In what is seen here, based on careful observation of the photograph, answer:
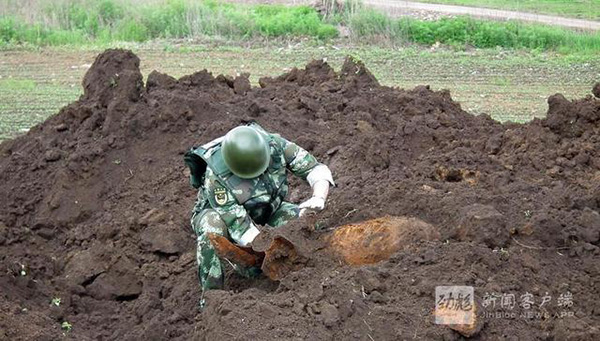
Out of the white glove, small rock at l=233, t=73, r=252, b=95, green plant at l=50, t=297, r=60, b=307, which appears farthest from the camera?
small rock at l=233, t=73, r=252, b=95

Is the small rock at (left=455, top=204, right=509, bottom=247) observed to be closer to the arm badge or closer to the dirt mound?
the dirt mound

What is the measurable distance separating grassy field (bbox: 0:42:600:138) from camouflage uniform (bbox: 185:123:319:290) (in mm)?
7434

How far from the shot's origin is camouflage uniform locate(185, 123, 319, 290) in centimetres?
727

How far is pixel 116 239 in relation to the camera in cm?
887

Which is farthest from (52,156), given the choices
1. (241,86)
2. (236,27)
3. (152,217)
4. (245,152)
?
(236,27)

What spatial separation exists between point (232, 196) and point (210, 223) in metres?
0.28

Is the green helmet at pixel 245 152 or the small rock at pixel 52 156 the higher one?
the green helmet at pixel 245 152

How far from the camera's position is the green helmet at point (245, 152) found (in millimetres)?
7090

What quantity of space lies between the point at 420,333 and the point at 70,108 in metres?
6.42

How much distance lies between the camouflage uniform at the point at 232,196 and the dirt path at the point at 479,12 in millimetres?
14418

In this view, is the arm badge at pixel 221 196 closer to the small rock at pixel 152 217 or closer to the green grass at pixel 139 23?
the small rock at pixel 152 217

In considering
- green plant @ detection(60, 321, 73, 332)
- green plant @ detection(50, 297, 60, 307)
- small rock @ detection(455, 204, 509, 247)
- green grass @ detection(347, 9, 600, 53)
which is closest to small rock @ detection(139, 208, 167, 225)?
green plant @ detection(50, 297, 60, 307)

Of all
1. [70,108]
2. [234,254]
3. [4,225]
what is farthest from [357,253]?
[70,108]

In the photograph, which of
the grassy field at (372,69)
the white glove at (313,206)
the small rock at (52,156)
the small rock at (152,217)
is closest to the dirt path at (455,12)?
the grassy field at (372,69)
